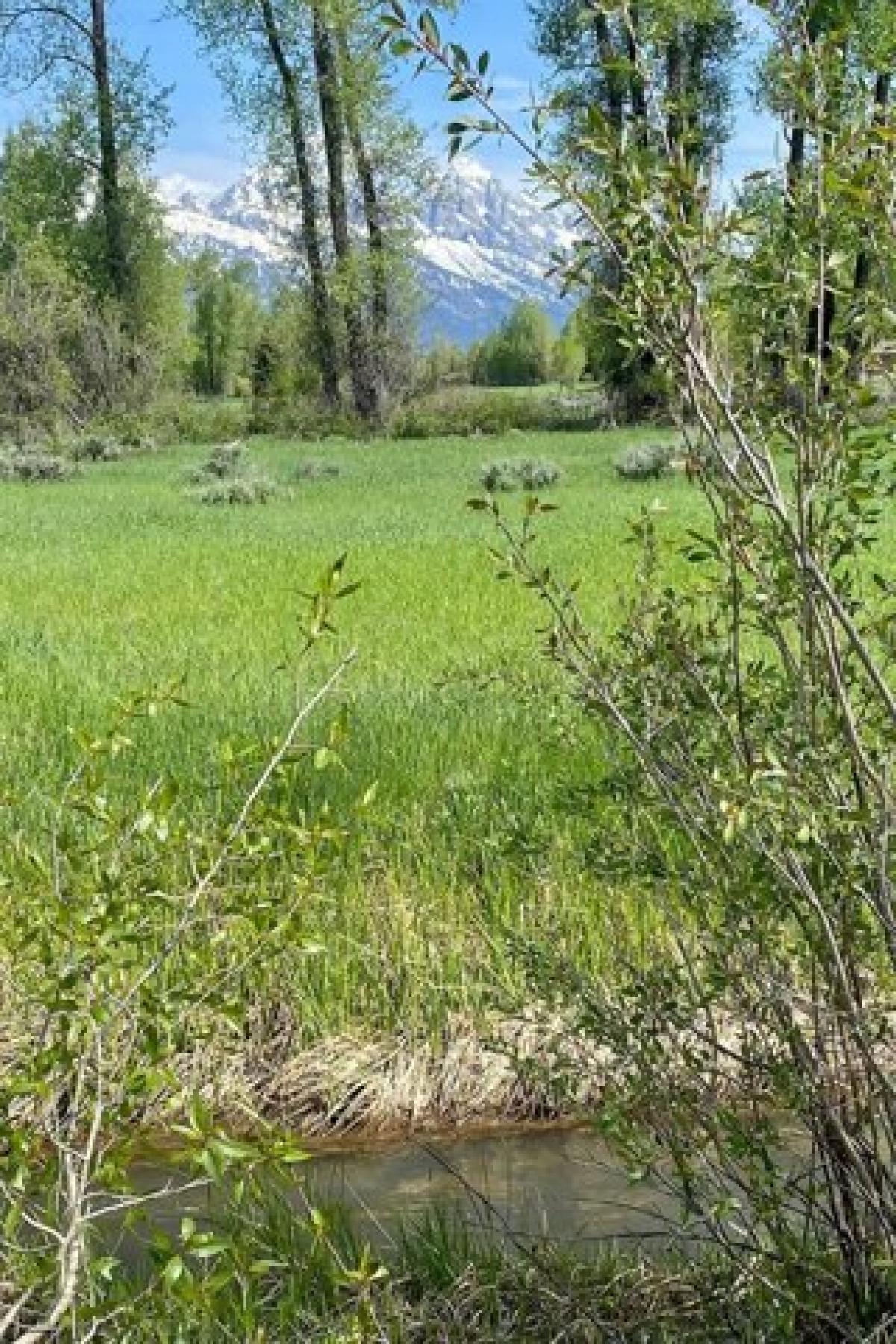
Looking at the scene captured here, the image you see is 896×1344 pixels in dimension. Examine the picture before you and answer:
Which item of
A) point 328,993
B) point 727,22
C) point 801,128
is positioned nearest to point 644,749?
point 801,128

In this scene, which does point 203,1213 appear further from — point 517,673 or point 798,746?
point 798,746

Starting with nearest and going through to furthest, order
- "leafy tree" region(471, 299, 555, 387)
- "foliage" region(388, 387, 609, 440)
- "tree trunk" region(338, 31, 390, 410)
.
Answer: "foliage" region(388, 387, 609, 440)
"tree trunk" region(338, 31, 390, 410)
"leafy tree" region(471, 299, 555, 387)

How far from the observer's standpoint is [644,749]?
2691 mm

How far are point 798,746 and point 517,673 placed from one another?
213 cm

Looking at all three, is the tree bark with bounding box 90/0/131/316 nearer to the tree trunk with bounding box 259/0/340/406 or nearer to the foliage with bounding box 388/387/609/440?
the tree trunk with bounding box 259/0/340/406

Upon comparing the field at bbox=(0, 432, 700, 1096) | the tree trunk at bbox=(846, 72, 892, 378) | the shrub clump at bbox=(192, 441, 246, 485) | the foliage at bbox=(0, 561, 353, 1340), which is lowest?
the field at bbox=(0, 432, 700, 1096)

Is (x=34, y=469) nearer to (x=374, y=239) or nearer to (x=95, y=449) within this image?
(x=95, y=449)

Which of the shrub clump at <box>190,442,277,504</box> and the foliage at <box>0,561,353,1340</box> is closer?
the foliage at <box>0,561,353,1340</box>

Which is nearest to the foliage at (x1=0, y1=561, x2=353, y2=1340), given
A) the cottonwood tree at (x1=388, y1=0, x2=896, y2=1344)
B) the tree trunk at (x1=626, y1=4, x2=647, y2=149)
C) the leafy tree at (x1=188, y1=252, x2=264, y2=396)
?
the cottonwood tree at (x1=388, y1=0, x2=896, y2=1344)

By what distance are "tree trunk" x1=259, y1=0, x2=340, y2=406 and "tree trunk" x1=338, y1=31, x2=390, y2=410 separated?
1.22 m

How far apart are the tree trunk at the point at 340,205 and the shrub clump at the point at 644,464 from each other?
18377 millimetres

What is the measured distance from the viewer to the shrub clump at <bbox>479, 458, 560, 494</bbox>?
2067cm

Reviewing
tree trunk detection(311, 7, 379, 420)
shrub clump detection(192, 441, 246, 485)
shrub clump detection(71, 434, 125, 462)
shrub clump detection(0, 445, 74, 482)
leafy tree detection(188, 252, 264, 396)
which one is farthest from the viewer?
leafy tree detection(188, 252, 264, 396)

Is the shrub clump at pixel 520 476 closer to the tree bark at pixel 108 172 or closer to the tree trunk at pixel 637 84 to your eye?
the tree trunk at pixel 637 84
